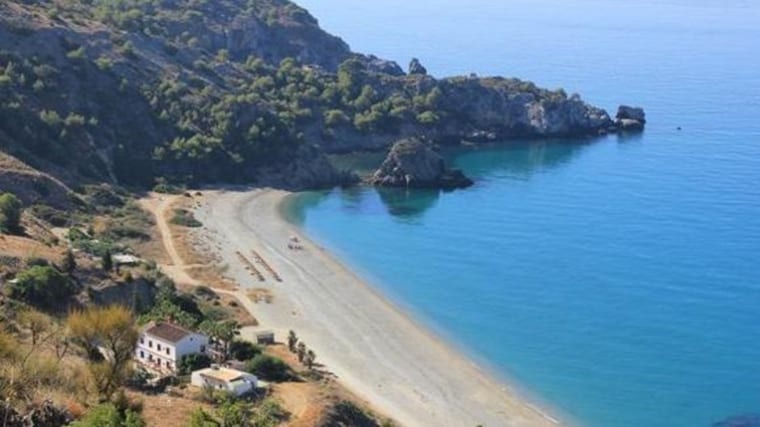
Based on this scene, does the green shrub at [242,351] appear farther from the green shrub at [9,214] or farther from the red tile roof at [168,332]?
the green shrub at [9,214]

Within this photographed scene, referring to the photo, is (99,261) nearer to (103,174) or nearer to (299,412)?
(299,412)

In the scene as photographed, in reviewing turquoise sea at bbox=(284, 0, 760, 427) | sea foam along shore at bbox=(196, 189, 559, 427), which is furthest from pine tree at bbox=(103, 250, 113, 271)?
turquoise sea at bbox=(284, 0, 760, 427)

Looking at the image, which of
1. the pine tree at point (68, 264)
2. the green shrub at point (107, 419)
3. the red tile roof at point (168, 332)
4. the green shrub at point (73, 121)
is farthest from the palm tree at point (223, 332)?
the green shrub at point (73, 121)

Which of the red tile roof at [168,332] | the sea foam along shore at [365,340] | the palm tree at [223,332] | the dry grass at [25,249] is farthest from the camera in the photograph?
the dry grass at [25,249]

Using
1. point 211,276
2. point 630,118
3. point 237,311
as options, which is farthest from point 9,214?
point 630,118

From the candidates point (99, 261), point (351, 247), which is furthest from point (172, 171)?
point (99, 261)

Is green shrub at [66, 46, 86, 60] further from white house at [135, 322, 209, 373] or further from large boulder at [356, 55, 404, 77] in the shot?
white house at [135, 322, 209, 373]
